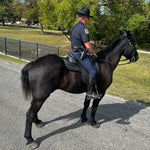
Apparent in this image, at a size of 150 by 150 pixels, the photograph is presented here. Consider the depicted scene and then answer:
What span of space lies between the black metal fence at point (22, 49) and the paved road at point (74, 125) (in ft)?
21.8

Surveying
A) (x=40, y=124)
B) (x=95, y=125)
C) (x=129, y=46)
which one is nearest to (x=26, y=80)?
(x=40, y=124)

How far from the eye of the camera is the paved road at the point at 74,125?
3.86m

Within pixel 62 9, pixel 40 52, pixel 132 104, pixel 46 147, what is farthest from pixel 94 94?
pixel 62 9

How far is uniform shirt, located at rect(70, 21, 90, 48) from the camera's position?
3.64m

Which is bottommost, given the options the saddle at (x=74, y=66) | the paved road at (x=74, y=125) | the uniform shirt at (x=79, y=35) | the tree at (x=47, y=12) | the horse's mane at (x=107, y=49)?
the paved road at (x=74, y=125)

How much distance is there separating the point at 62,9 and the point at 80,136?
2322cm

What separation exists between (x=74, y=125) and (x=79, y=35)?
108 inches

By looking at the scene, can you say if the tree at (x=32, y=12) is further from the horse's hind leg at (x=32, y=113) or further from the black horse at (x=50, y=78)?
the horse's hind leg at (x=32, y=113)

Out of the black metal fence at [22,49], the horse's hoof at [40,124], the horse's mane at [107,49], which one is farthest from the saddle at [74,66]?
the black metal fence at [22,49]

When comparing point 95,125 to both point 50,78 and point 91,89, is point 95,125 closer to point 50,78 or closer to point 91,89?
point 91,89

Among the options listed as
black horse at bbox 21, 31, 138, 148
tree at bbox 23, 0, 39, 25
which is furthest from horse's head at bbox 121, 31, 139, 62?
tree at bbox 23, 0, 39, 25

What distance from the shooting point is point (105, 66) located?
4402 mm

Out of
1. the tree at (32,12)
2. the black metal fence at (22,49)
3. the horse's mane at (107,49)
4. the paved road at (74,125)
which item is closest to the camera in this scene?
the paved road at (74,125)

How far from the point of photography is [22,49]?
14047mm
